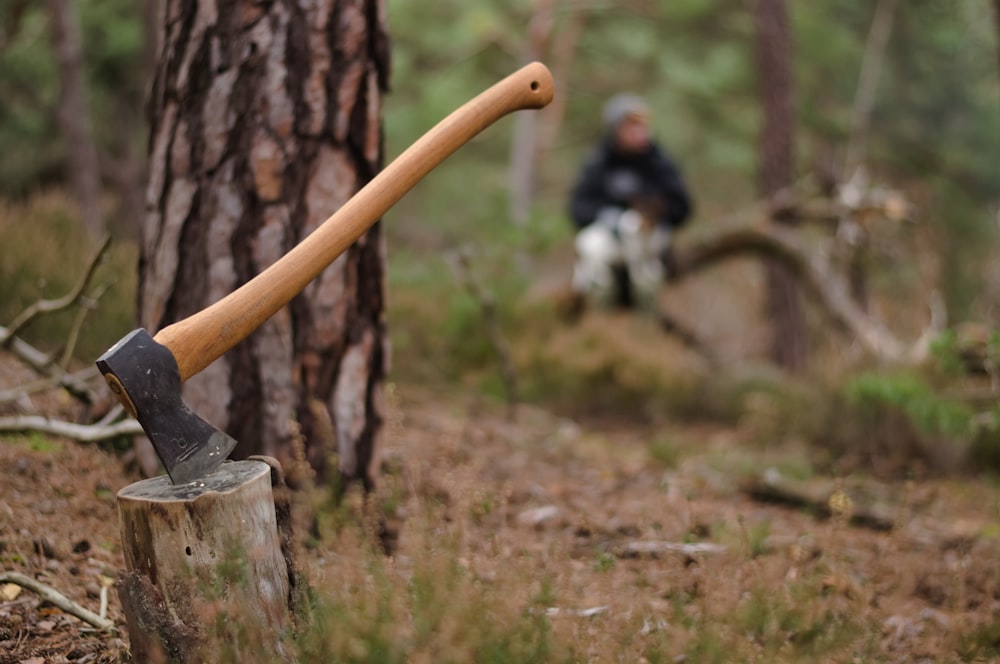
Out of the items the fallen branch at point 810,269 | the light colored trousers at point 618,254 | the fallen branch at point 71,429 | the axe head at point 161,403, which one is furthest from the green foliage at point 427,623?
the light colored trousers at point 618,254

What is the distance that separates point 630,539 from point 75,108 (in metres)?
7.87

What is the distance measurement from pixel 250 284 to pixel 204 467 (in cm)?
45

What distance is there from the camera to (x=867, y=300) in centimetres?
1117

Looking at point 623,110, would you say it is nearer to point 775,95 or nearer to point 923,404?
point 775,95

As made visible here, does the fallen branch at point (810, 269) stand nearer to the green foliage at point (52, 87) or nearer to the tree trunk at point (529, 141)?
the tree trunk at point (529, 141)

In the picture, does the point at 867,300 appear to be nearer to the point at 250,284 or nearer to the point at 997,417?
the point at 997,417

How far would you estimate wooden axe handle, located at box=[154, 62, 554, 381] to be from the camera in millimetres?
2135

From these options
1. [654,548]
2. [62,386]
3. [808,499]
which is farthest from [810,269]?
[62,386]

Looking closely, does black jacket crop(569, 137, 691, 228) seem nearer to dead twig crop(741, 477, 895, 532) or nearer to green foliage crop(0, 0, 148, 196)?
dead twig crop(741, 477, 895, 532)

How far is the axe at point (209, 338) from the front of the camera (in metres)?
2.03

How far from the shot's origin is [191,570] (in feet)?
6.25

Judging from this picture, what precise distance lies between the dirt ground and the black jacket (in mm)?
3655

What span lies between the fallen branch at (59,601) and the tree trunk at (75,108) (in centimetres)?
653

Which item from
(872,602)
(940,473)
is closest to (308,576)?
(872,602)
